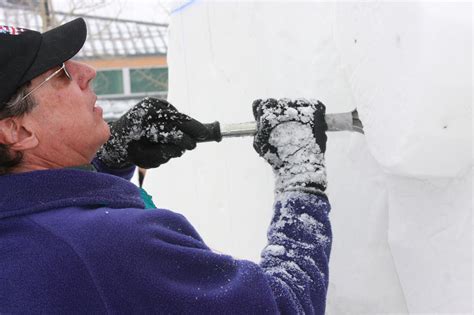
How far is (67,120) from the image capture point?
1135mm

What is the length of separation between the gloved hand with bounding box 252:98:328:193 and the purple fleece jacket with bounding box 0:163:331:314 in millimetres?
260

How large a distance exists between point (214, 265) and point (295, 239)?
0.72 feet

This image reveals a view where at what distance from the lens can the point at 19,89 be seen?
1069 millimetres

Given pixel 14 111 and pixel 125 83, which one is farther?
pixel 125 83

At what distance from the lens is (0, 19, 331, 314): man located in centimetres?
99

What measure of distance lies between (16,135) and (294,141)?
23.0 inches

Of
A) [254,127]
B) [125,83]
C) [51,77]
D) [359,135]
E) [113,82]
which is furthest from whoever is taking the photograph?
[113,82]

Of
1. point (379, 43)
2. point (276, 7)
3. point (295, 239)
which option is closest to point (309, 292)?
point (295, 239)

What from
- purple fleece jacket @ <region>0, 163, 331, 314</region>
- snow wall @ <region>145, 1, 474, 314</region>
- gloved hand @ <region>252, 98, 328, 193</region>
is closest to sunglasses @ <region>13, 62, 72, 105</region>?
purple fleece jacket @ <region>0, 163, 331, 314</region>

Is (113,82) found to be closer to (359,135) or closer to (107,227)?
(359,135)

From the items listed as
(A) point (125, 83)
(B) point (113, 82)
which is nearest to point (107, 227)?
(A) point (125, 83)

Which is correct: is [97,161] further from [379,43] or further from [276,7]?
[379,43]

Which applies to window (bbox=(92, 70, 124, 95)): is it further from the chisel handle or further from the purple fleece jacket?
the purple fleece jacket

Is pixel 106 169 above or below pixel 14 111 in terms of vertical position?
below
